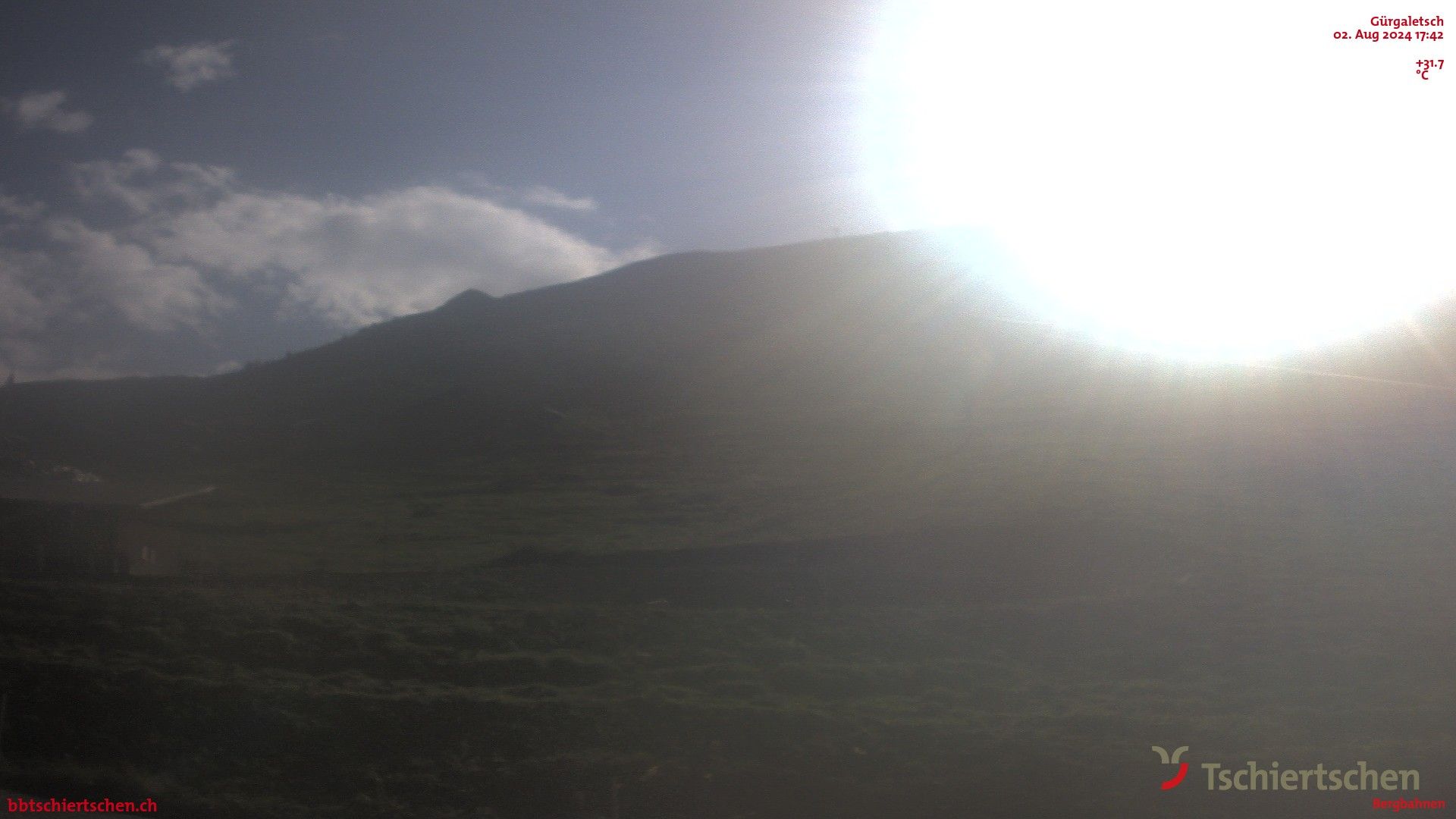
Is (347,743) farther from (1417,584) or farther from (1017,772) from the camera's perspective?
(1417,584)

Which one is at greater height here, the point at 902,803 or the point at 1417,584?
the point at 1417,584

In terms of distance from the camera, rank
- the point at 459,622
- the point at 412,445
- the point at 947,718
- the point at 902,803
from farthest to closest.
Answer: the point at 412,445 → the point at 459,622 → the point at 947,718 → the point at 902,803

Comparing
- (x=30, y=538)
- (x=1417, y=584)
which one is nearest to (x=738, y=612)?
(x=1417, y=584)

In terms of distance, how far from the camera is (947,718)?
8.95m

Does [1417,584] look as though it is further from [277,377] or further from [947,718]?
[277,377]

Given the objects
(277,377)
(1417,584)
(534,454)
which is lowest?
(1417,584)

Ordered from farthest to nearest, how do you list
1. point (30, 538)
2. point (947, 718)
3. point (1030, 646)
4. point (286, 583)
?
point (30, 538), point (286, 583), point (1030, 646), point (947, 718)

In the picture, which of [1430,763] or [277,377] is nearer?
[1430,763]

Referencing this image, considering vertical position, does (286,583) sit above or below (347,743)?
above

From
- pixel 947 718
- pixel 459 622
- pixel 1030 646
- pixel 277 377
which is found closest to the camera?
pixel 947 718

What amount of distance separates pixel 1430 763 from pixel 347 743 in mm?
8753

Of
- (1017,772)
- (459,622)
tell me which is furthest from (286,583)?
(1017,772)

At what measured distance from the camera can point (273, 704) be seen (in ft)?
29.4

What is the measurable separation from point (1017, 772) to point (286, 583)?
11.8 m
